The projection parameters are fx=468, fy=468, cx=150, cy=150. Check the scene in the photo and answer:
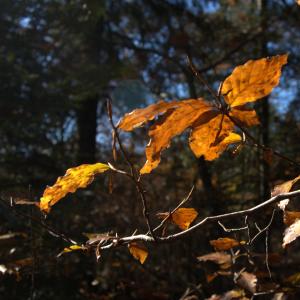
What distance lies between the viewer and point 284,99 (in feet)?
24.6

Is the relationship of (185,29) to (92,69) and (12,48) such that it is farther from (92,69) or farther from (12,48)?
(12,48)

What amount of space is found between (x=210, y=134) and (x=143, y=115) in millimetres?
239

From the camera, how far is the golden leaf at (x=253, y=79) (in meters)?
0.97

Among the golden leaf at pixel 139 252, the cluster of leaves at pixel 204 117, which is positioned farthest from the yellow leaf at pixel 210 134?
the golden leaf at pixel 139 252

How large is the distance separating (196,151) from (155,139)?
211 mm

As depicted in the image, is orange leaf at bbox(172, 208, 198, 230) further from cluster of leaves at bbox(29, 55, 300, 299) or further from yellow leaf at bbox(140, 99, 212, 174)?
yellow leaf at bbox(140, 99, 212, 174)

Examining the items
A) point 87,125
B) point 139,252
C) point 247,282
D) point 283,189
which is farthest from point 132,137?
point 283,189

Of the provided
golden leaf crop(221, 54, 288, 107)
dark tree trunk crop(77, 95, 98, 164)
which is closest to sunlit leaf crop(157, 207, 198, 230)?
golden leaf crop(221, 54, 288, 107)

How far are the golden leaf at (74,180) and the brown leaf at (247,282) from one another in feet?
3.64

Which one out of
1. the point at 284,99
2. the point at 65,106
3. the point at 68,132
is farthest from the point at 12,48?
the point at 284,99

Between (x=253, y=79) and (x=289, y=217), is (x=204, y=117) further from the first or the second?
(x=289, y=217)

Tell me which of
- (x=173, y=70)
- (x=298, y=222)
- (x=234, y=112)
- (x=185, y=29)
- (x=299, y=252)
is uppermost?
(x=185, y=29)

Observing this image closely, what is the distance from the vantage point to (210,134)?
111 centimetres

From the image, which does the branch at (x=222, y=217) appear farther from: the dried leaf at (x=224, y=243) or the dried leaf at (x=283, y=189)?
the dried leaf at (x=224, y=243)
